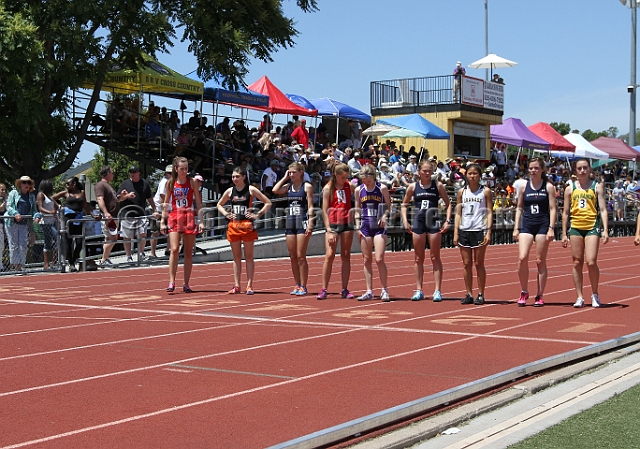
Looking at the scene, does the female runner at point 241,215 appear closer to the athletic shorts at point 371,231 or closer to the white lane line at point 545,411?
the athletic shorts at point 371,231

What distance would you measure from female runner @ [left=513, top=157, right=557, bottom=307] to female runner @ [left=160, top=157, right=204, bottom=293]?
15.9 ft

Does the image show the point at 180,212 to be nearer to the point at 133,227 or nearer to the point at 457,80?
the point at 133,227

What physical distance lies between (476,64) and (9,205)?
96.6 ft

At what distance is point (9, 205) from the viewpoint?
18.4 metres

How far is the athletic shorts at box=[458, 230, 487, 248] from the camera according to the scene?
12.3 metres

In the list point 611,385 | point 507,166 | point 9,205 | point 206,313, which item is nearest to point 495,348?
point 611,385

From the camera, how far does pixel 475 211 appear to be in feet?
40.4

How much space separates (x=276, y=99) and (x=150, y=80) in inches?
226

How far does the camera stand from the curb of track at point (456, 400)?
5.26m

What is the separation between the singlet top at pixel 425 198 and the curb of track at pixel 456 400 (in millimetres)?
4682

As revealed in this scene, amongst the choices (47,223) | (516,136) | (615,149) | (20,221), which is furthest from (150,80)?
(615,149)

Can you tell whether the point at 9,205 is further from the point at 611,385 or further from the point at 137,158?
the point at 611,385

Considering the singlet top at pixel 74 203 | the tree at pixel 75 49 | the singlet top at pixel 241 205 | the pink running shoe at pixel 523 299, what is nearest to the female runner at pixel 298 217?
the singlet top at pixel 241 205

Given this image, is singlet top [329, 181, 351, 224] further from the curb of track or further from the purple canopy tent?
the purple canopy tent
